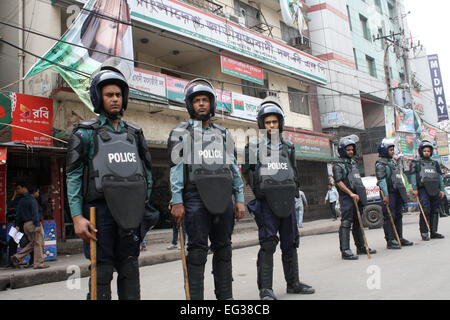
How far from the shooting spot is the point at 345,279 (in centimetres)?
450

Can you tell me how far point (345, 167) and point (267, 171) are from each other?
2998 mm

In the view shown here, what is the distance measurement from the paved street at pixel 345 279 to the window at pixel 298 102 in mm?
13785

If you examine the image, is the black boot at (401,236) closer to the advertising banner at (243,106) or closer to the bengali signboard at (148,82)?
the bengali signboard at (148,82)

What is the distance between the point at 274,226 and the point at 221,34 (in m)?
12.7

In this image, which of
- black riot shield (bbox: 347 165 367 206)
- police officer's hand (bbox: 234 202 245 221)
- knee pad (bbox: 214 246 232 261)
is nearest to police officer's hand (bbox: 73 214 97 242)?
knee pad (bbox: 214 246 232 261)

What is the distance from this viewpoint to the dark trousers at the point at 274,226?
3994mm

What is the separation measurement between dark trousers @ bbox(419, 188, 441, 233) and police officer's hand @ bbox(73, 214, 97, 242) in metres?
7.14

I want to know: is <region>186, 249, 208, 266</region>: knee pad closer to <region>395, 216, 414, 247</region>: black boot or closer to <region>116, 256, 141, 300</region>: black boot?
<region>116, 256, 141, 300</region>: black boot

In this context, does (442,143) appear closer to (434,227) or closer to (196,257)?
(434,227)

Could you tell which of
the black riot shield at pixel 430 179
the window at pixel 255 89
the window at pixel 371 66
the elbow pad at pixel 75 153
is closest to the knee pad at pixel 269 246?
the elbow pad at pixel 75 153

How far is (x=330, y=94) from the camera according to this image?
22234mm

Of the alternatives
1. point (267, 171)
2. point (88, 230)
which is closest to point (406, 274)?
point (267, 171)

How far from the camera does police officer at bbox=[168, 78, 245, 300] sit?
10.6 ft
